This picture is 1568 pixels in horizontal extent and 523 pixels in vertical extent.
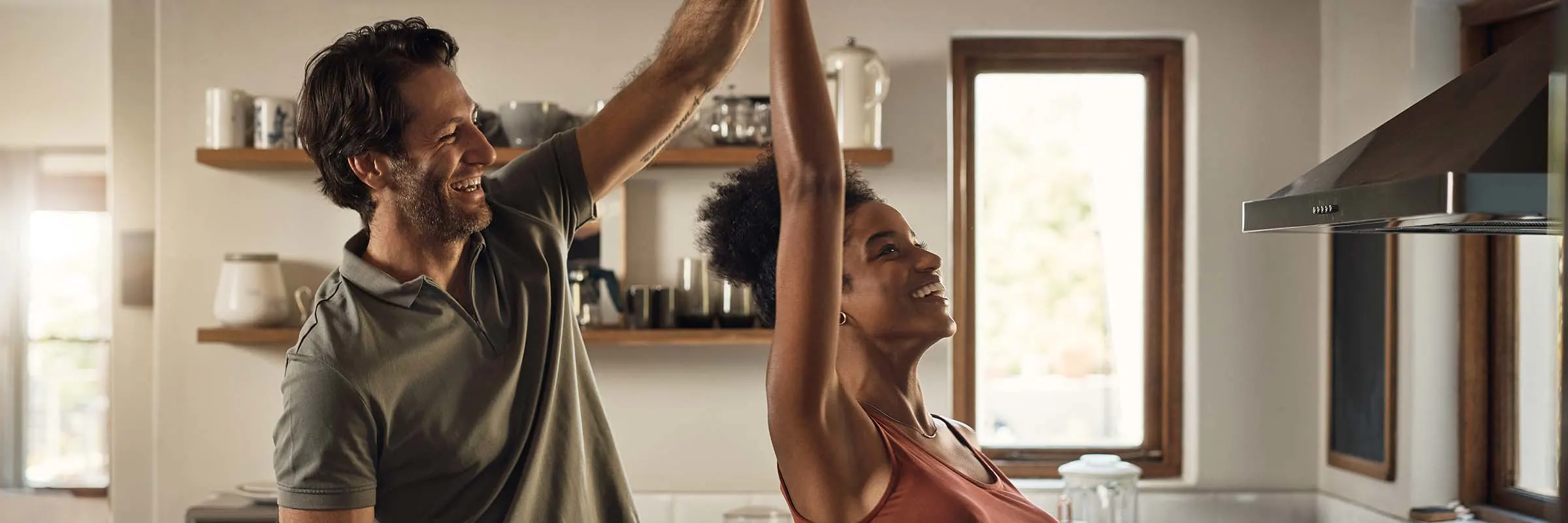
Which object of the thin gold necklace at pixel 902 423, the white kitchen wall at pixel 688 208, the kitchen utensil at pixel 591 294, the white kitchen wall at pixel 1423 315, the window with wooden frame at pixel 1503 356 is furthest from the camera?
the white kitchen wall at pixel 688 208

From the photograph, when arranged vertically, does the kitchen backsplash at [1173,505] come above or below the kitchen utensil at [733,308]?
below

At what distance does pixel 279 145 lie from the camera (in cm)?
313

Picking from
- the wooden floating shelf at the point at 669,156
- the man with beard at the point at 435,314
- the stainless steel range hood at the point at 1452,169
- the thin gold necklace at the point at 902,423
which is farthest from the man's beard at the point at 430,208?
the wooden floating shelf at the point at 669,156

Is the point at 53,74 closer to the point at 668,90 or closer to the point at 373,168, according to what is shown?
the point at 373,168

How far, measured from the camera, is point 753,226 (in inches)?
56.8

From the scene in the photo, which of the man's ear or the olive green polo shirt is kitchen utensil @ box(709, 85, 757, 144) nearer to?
the olive green polo shirt

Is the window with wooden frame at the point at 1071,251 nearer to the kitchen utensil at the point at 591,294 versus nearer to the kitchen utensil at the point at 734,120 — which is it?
the kitchen utensil at the point at 734,120

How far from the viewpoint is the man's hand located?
60.1 inches

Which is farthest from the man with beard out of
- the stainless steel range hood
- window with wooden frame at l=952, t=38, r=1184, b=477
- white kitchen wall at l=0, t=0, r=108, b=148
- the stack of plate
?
white kitchen wall at l=0, t=0, r=108, b=148

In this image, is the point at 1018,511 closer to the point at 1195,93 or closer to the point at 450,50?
the point at 450,50

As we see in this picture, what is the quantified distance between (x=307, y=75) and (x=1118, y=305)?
2.47 meters

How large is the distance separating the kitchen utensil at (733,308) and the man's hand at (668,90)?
136cm

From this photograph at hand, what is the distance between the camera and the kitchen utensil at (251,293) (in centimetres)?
314

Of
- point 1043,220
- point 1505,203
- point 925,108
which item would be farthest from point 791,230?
point 1043,220
